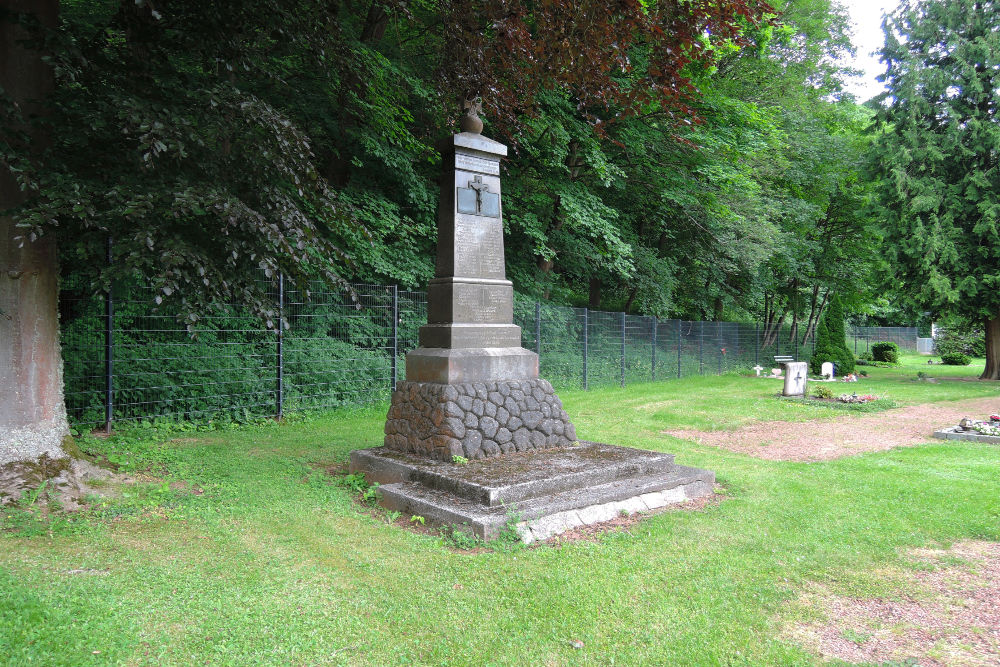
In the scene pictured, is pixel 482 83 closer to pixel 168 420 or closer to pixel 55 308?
pixel 55 308

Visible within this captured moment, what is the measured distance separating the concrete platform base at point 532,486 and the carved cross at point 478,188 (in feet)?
8.79

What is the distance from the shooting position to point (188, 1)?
5.59 m

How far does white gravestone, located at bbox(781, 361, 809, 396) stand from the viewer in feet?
47.9

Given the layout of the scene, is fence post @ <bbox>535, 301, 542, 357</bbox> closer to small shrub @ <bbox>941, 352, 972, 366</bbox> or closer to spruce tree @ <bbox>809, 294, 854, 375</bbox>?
spruce tree @ <bbox>809, 294, 854, 375</bbox>

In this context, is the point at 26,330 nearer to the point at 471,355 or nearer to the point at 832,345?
the point at 471,355

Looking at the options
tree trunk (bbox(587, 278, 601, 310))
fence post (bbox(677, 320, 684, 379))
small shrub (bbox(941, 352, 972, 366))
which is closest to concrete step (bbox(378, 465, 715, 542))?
fence post (bbox(677, 320, 684, 379))

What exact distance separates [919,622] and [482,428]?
365 cm

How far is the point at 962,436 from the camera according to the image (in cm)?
909

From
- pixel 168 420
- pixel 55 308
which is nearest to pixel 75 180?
pixel 55 308

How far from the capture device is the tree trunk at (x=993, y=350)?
19969 mm

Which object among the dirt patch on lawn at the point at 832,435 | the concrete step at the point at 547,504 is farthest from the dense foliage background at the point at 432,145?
the dirt patch on lawn at the point at 832,435

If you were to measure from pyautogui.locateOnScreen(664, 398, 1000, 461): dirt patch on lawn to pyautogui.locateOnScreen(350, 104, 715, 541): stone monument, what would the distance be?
2.90 m

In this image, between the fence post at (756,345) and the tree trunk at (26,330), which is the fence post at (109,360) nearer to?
the tree trunk at (26,330)

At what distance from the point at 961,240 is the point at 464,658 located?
22342mm
